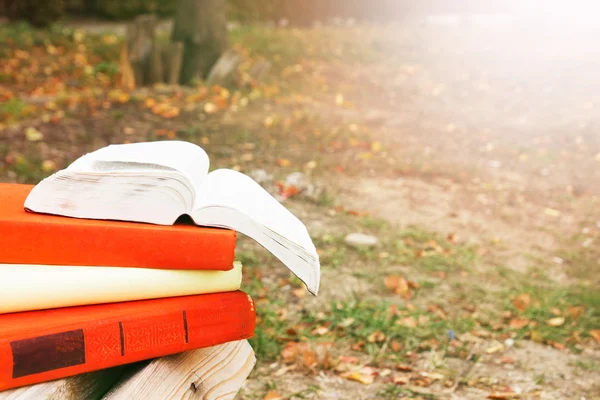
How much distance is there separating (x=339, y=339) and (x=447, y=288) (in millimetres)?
837

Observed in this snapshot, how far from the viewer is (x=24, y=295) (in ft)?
4.15

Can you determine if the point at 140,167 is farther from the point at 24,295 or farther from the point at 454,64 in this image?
the point at 454,64

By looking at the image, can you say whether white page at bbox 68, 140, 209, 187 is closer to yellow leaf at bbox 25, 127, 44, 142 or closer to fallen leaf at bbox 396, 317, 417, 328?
fallen leaf at bbox 396, 317, 417, 328

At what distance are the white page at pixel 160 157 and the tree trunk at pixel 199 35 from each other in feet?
19.4

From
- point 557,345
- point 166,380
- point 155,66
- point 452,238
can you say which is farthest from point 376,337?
point 155,66

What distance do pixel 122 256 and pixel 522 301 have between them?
2486mm

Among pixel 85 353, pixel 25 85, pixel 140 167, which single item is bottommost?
pixel 25 85

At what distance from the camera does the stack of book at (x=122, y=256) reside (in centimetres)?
128

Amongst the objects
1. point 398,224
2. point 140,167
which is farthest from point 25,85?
point 140,167

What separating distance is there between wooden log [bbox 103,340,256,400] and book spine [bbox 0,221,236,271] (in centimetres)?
22

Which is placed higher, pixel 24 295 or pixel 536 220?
pixel 24 295

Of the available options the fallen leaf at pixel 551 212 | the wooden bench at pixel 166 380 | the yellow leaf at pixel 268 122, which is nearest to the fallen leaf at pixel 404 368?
the wooden bench at pixel 166 380

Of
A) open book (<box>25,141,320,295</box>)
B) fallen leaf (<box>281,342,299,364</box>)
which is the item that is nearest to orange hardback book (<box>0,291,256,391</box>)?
open book (<box>25,141,320,295</box>)

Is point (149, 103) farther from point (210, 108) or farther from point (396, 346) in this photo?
point (396, 346)
